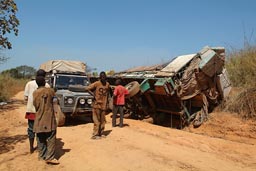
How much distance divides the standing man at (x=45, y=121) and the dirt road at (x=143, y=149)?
0.88 feet

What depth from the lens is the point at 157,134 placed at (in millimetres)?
8703

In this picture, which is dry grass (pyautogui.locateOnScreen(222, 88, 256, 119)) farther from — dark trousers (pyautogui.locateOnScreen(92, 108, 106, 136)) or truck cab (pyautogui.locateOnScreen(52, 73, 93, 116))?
truck cab (pyautogui.locateOnScreen(52, 73, 93, 116))

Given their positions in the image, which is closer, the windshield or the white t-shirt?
the white t-shirt

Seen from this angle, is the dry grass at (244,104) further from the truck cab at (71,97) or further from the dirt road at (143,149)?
the truck cab at (71,97)

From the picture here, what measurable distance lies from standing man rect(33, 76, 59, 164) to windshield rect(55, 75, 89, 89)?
16.6 ft

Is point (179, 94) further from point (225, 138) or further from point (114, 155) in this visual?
point (114, 155)

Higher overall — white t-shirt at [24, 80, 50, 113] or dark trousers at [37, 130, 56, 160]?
white t-shirt at [24, 80, 50, 113]

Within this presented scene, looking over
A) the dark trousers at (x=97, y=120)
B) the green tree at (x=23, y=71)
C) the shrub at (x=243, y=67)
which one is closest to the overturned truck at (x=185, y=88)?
the shrub at (x=243, y=67)

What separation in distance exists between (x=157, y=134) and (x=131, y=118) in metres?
3.87

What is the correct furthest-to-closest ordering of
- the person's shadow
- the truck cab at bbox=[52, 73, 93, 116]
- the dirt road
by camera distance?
the truck cab at bbox=[52, 73, 93, 116] → the person's shadow → the dirt road

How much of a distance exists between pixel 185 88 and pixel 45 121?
580cm

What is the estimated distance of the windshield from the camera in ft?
35.5

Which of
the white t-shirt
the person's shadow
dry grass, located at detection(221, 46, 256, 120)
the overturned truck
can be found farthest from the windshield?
dry grass, located at detection(221, 46, 256, 120)

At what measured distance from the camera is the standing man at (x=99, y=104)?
7.65 metres
